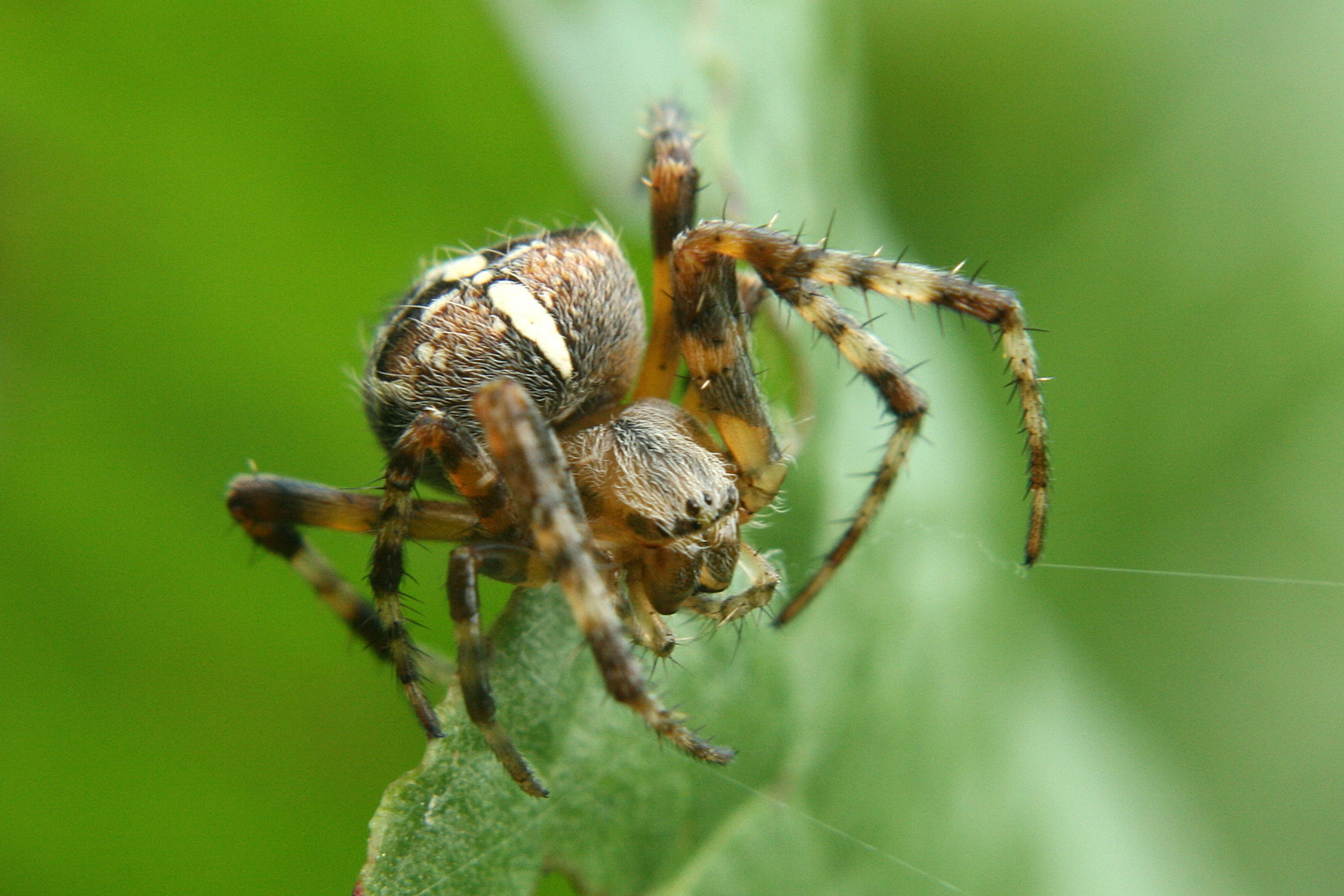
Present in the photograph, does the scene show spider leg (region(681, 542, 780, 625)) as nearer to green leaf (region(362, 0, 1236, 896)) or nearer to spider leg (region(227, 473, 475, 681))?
green leaf (region(362, 0, 1236, 896))

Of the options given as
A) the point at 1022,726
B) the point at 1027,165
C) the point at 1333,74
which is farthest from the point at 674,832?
the point at 1333,74

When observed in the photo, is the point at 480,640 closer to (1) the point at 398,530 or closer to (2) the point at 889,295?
(1) the point at 398,530

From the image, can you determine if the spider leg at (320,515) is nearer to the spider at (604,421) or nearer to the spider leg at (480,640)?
the spider at (604,421)

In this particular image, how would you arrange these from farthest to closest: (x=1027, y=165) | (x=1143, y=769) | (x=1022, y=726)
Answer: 1. (x=1027, y=165)
2. (x=1143, y=769)
3. (x=1022, y=726)

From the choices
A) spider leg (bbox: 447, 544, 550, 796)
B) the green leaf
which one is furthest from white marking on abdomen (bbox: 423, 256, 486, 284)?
spider leg (bbox: 447, 544, 550, 796)

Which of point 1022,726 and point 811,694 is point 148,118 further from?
point 1022,726

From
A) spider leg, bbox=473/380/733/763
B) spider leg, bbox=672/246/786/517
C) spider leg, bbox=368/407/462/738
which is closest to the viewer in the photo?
spider leg, bbox=473/380/733/763

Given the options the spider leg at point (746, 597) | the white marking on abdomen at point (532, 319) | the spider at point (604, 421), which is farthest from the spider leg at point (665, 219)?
the spider leg at point (746, 597)
